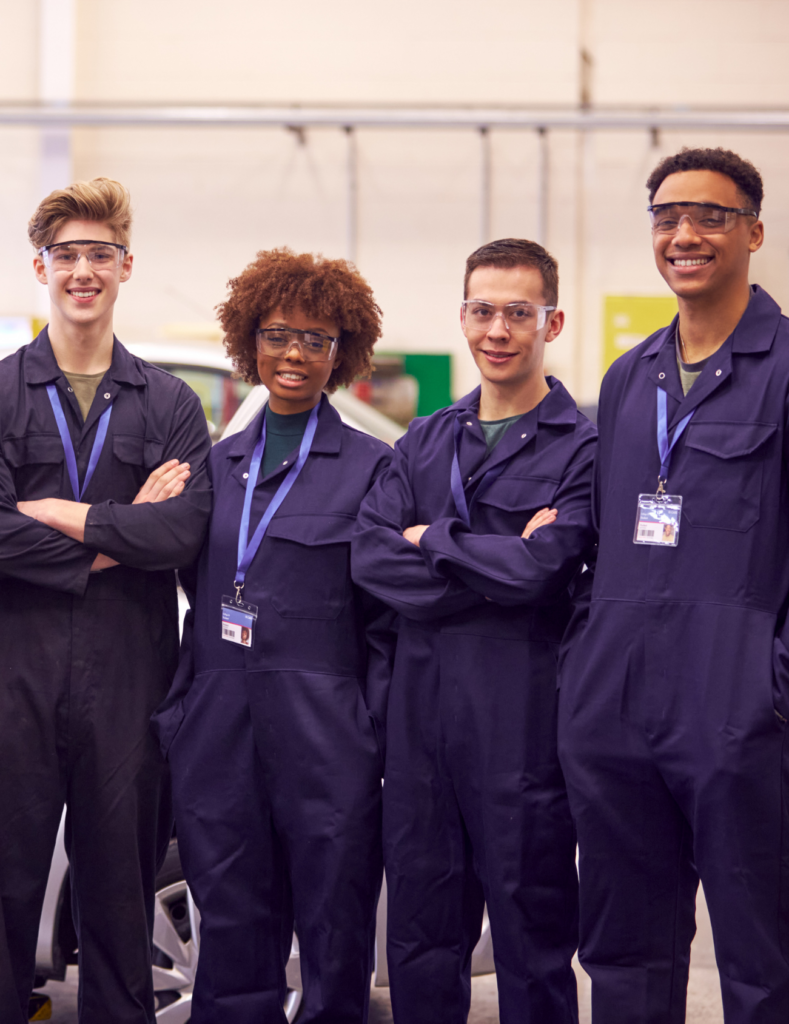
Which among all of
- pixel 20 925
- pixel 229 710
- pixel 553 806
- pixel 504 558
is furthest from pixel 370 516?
pixel 20 925

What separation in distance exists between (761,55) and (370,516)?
26.6 feet

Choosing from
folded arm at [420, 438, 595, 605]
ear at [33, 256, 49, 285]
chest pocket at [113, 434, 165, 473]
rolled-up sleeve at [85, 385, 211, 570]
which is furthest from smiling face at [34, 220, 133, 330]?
folded arm at [420, 438, 595, 605]

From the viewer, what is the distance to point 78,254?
2691 mm

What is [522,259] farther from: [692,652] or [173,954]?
[173,954]

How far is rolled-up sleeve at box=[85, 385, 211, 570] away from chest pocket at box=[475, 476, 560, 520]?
2.28ft

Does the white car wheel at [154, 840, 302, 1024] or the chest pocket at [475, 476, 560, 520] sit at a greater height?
the chest pocket at [475, 476, 560, 520]

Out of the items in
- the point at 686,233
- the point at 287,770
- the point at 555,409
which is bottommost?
the point at 287,770

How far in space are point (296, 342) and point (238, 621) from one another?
0.69 m

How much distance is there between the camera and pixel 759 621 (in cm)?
210

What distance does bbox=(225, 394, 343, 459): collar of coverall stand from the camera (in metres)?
2.69

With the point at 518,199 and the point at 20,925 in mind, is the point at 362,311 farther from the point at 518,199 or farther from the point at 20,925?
the point at 518,199

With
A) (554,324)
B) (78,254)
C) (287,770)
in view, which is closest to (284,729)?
(287,770)

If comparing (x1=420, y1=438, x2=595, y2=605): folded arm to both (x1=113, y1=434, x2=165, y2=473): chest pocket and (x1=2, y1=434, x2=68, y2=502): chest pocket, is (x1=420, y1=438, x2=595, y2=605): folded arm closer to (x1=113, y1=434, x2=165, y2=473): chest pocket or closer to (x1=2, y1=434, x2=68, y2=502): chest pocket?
(x1=113, y1=434, x2=165, y2=473): chest pocket

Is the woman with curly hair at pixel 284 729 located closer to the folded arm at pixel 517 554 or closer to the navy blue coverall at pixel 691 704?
the folded arm at pixel 517 554
